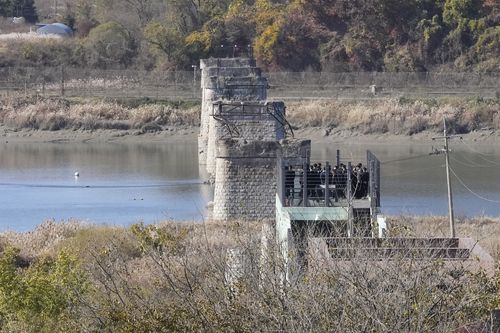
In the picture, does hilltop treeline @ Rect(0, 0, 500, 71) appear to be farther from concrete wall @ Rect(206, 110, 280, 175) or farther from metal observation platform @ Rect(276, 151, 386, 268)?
metal observation platform @ Rect(276, 151, 386, 268)

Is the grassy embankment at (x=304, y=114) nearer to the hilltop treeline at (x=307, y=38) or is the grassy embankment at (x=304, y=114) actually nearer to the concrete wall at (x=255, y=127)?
the hilltop treeline at (x=307, y=38)

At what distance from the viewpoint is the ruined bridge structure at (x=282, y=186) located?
17188 mm

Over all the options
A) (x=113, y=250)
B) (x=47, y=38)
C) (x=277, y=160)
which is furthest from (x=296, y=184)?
(x=47, y=38)

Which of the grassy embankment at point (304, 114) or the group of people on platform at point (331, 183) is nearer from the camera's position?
the group of people on platform at point (331, 183)

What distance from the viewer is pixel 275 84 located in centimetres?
7744

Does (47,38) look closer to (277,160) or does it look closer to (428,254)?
(277,160)

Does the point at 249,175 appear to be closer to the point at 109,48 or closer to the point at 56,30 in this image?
the point at 109,48

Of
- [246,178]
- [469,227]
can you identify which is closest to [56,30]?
[246,178]

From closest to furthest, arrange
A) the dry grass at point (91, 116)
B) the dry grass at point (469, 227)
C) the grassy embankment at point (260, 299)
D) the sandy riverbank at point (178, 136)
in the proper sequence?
1. the grassy embankment at point (260, 299)
2. the dry grass at point (469, 227)
3. the sandy riverbank at point (178, 136)
4. the dry grass at point (91, 116)

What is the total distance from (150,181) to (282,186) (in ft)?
73.3

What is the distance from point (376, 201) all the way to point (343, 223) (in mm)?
2329

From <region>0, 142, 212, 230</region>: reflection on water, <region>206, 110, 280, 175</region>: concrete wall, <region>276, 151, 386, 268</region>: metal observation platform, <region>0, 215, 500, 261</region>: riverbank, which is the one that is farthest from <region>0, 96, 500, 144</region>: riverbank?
<region>276, 151, 386, 268</region>: metal observation platform

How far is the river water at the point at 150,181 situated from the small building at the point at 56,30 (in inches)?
1120

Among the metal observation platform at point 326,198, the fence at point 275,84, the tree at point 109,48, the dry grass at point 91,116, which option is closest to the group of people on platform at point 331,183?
the metal observation platform at point 326,198
